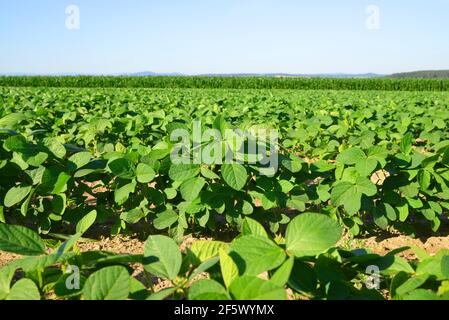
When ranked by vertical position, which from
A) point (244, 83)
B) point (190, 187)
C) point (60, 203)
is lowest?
point (60, 203)

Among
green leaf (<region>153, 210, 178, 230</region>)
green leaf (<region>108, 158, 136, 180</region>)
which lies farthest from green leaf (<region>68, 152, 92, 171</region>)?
green leaf (<region>153, 210, 178, 230</region>)

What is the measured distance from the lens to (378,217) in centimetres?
268

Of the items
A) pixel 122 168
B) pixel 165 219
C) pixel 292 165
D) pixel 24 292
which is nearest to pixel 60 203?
pixel 122 168

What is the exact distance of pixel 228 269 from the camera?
73 centimetres

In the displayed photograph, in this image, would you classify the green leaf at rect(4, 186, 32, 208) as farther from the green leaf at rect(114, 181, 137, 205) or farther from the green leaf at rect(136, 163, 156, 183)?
the green leaf at rect(136, 163, 156, 183)

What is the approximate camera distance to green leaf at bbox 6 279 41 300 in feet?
2.40

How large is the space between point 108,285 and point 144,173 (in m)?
1.56

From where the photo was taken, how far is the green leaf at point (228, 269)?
2.37ft

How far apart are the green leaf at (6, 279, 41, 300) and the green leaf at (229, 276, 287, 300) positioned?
1.19 ft

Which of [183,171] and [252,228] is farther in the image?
[183,171]

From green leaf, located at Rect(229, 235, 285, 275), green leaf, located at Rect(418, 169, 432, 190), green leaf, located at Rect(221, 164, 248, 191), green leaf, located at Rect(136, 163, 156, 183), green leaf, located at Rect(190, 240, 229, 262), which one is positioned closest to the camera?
green leaf, located at Rect(229, 235, 285, 275)

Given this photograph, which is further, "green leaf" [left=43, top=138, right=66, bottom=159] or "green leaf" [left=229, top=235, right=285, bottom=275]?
"green leaf" [left=43, top=138, right=66, bottom=159]

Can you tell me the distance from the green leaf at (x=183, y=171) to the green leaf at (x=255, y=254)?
4.31 feet

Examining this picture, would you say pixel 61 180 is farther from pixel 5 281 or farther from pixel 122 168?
pixel 5 281
